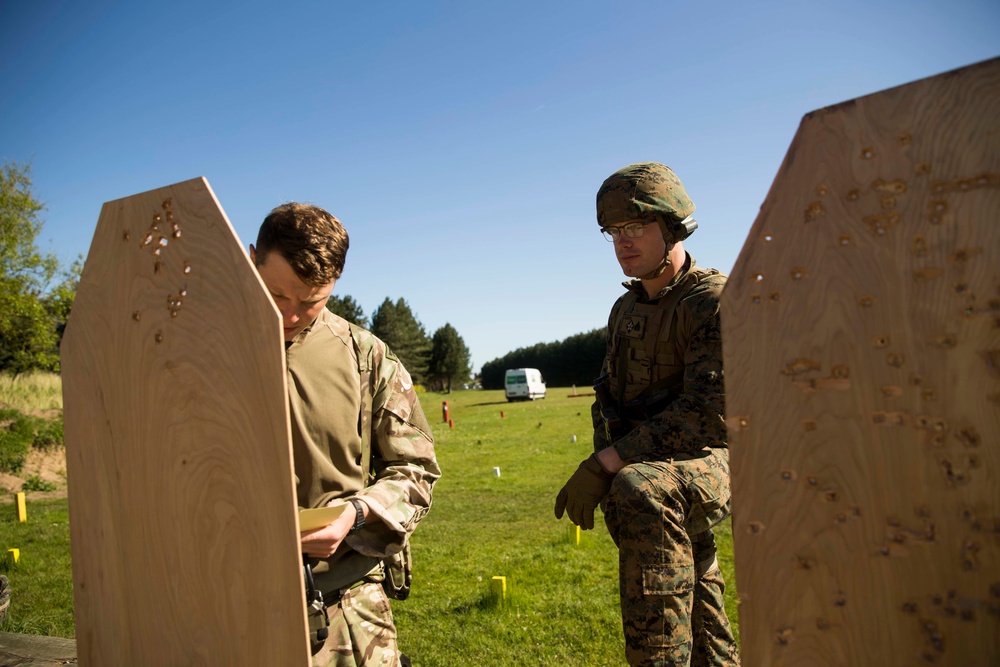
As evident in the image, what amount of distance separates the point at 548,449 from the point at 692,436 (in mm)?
14961

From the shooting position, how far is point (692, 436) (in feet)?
9.11

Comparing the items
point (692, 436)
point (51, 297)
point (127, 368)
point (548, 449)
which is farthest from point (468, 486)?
point (51, 297)

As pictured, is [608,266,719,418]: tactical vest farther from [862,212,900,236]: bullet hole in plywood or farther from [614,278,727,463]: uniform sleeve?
[862,212,900,236]: bullet hole in plywood

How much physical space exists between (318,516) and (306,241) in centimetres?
93

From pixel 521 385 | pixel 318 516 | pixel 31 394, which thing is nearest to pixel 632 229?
pixel 318 516

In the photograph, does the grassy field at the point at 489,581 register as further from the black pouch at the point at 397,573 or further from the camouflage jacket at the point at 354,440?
the camouflage jacket at the point at 354,440

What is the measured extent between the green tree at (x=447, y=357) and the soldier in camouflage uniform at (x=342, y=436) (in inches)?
2963

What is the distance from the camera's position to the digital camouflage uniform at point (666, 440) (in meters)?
2.52

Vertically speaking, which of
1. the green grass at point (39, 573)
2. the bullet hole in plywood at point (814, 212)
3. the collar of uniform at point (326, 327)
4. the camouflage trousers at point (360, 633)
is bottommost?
the green grass at point (39, 573)

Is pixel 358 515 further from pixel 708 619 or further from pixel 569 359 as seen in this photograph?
pixel 569 359

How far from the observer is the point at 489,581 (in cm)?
668

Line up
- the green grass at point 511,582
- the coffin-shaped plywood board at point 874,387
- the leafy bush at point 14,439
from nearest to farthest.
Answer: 1. the coffin-shaped plywood board at point 874,387
2. the green grass at point 511,582
3. the leafy bush at point 14,439

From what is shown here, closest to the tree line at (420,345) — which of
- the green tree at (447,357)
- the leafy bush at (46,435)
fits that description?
the green tree at (447,357)

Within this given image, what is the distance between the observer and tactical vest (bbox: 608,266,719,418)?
10.1 feet
